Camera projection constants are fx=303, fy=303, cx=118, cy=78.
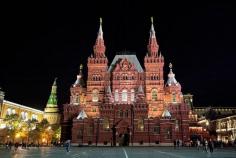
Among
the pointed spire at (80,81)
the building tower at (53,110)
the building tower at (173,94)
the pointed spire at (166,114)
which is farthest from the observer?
the building tower at (53,110)

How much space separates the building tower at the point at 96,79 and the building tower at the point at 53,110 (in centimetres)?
4714

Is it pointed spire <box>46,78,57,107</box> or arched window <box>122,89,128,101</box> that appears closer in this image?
arched window <box>122,89,128,101</box>

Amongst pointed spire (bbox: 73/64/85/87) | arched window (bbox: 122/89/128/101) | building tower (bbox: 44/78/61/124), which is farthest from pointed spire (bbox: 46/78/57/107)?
arched window (bbox: 122/89/128/101)

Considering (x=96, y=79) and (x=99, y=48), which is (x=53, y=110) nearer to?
(x=96, y=79)

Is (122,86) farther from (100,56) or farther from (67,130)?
(67,130)

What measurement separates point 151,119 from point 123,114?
24.2 ft

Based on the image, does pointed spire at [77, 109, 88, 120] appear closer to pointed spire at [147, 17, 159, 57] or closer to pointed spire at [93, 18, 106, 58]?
pointed spire at [93, 18, 106, 58]

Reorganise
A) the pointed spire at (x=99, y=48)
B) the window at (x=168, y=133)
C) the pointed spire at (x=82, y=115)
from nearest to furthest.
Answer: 1. the window at (x=168, y=133)
2. the pointed spire at (x=82, y=115)
3. the pointed spire at (x=99, y=48)

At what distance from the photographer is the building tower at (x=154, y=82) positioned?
83.0 meters

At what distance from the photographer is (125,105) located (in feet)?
261

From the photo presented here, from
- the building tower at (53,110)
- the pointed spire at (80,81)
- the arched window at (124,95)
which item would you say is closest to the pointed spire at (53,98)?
the building tower at (53,110)

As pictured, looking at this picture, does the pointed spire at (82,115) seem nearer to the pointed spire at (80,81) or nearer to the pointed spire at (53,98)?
the pointed spire at (80,81)

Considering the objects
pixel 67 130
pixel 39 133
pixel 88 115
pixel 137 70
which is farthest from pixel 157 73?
pixel 39 133

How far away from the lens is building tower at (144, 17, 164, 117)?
3268 inches
